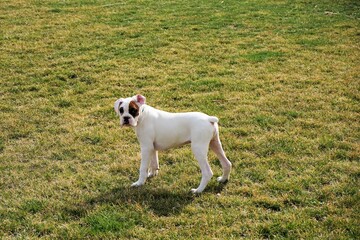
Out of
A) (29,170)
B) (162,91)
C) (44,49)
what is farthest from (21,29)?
(29,170)

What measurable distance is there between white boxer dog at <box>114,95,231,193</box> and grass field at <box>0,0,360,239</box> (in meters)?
0.28

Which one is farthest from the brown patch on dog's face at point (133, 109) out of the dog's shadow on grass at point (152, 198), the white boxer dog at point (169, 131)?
the dog's shadow on grass at point (152, 198)

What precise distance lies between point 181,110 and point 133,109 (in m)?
2.89

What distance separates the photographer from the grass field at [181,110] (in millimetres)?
4957

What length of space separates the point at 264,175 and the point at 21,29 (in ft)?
34.2

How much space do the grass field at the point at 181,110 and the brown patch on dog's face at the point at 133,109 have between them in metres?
0.93

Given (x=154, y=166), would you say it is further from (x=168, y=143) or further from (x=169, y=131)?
(x=169, y=131)

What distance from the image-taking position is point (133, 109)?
5281mm

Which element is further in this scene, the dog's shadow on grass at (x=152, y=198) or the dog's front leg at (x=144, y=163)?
the dog's front leg at (x=144, y=163)

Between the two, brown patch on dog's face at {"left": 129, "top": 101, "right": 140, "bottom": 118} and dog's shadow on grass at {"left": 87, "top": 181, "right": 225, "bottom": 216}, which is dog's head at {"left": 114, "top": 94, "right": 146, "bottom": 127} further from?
dog's shadow on grass at {"left": 87, "top": 181, "right": 225, "bottom": 216}

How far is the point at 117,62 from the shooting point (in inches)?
430

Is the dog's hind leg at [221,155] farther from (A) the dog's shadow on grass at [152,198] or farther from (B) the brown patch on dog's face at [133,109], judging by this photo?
(B) the brown patch on dog's face at [133,109]

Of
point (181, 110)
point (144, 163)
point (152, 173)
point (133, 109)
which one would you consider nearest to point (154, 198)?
point (144, 163)

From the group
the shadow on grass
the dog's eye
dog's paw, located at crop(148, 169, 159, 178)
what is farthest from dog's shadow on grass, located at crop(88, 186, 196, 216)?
the dog's eye
